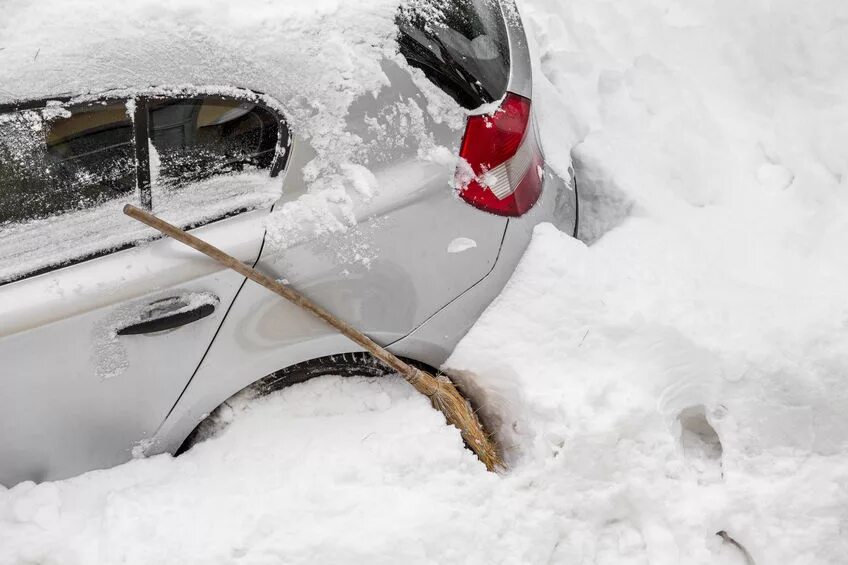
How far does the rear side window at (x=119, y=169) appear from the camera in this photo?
6.20ft

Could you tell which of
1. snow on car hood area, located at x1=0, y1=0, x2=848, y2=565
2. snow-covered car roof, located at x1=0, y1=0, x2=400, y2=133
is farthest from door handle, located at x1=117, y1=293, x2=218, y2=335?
snow-covered car roof, located at x1=0, y1=0, x2=400, y2=133

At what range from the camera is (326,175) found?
2.11 meters

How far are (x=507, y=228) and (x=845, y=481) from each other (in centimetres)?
134

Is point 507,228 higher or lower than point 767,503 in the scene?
higher

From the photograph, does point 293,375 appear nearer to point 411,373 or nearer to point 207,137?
point 411,373

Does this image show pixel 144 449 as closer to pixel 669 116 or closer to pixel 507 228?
pixel 507 228

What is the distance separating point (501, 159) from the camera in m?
2.26

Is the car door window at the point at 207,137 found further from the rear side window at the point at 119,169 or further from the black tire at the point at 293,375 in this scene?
the black tire at the point at 293,375

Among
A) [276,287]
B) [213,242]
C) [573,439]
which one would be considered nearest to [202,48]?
[213,242]

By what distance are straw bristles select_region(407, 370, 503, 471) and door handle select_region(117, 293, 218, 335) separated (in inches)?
29.2

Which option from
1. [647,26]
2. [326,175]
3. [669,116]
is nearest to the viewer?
[326,175]

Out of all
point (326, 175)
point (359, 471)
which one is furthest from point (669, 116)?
point (359, 471)

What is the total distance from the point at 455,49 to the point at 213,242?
954 millimetres

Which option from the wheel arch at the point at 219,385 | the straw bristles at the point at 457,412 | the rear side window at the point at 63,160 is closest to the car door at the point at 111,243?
the rear side window at the point at 63,160
